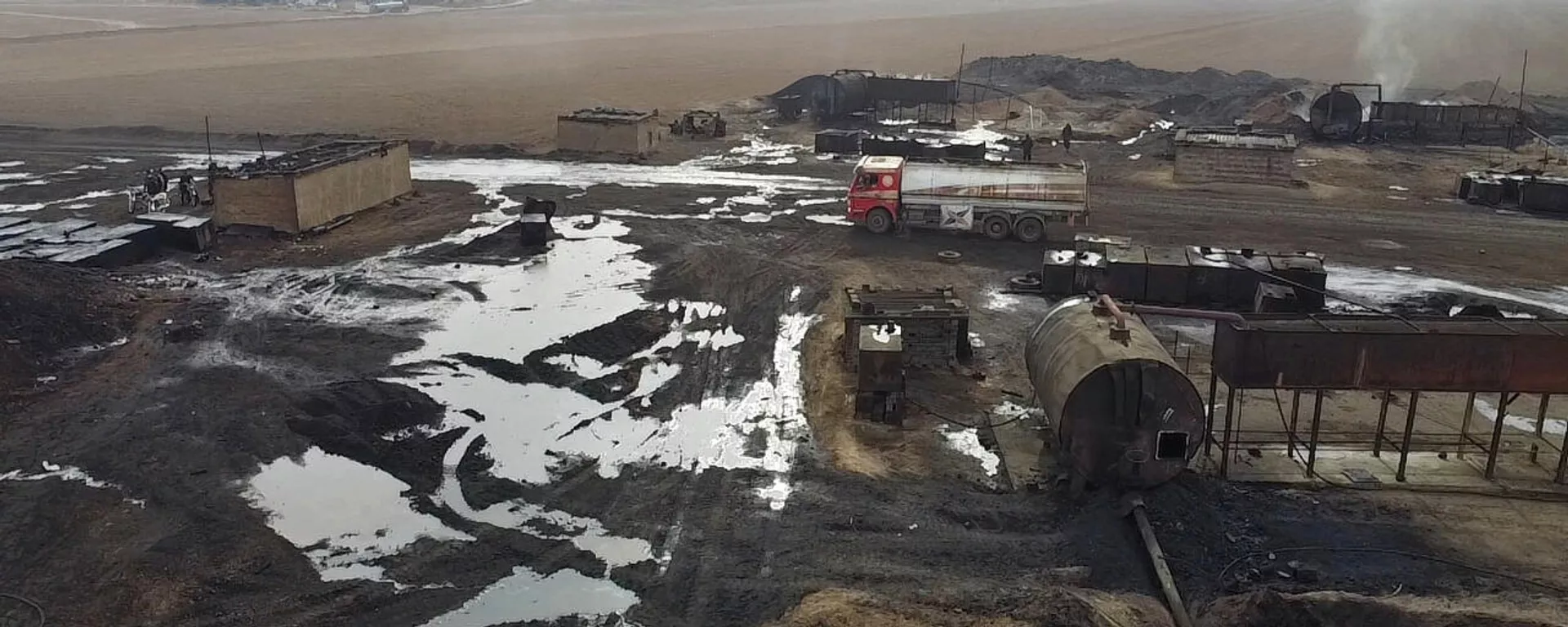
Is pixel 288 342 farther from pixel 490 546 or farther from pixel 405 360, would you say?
pixel 490 546

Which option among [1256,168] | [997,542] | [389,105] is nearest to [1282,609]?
[997,542]

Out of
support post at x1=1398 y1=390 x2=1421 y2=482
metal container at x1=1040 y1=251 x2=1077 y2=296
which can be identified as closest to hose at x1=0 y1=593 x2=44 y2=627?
support post at x1=1398 y1=390 x2=1421 y2=482

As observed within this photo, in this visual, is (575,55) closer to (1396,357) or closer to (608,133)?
(608,133)

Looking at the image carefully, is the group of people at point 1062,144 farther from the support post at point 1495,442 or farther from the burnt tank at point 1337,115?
the support post at point 1495,442

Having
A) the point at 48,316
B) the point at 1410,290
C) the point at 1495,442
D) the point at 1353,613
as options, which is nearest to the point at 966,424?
the point at 1353,613

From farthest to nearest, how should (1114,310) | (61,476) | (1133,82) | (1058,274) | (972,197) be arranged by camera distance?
(1133,82) → (972,197) → (1058,274) → (1114,310) → (61,476)

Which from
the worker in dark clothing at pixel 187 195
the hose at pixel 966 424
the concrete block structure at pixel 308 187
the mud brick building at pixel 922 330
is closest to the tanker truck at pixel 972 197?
the mud brick building at pixel 922 330
